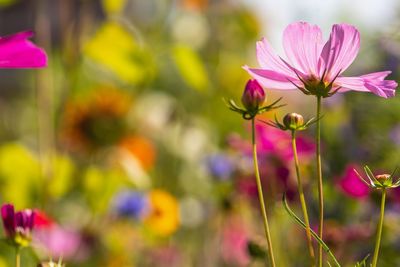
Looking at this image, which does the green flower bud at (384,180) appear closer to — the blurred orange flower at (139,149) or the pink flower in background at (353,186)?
the pink flower in background at (353,186)

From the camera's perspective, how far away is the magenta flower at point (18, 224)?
0.42 metres

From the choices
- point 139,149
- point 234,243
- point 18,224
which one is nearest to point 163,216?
point 234,243

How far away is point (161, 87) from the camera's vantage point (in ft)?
6.00

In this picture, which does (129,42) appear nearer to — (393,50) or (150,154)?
(393,50)

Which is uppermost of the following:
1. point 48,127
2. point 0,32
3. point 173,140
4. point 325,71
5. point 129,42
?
point 325,71

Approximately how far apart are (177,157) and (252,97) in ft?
3.66

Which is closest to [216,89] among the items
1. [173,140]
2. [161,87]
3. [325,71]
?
[173,140]

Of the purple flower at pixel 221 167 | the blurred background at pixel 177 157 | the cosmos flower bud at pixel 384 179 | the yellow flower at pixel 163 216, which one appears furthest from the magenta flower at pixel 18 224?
the yellow flower at pixel 163 216

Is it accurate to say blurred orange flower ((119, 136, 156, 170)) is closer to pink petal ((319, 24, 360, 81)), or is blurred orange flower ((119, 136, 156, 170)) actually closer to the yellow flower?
the yellow flower

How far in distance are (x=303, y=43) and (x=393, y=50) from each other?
49 centimetres

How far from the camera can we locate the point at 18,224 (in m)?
0.43

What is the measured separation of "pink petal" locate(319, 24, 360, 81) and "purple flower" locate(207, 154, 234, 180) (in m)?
0.57

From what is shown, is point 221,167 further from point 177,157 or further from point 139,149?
point 177,157

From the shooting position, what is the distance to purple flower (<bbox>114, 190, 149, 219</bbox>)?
1.13 meters
